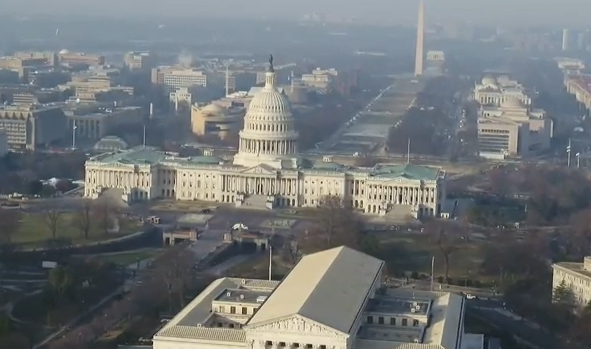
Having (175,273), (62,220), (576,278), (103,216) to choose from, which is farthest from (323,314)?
(62,220)

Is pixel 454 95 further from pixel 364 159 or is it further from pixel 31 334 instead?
pixel 31 334

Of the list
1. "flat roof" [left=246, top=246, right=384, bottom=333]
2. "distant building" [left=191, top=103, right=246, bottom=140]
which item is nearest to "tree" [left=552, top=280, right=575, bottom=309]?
"flat roof" [left=246, top=246, right=384, bottom=333]

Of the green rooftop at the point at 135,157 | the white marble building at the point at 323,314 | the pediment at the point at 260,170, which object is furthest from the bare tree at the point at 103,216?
the white marble building at the point at 323,314

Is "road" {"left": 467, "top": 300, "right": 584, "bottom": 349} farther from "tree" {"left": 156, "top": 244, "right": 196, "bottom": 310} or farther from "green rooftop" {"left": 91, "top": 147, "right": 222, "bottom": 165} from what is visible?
"green rooftop" {"left": 91, "top": 147, "right": 222, "bottom": 165}

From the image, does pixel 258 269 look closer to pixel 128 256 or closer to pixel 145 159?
pixel 128 256

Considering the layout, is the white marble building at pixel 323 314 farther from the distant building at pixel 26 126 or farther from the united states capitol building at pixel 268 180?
the distant building at pixel 26 126
